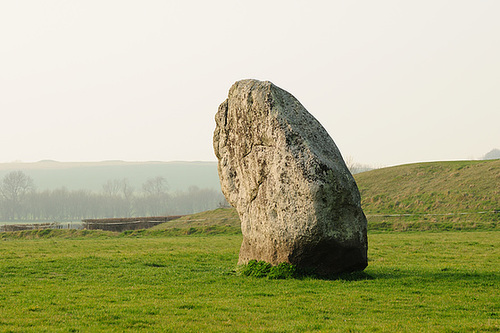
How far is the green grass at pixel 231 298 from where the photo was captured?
10.7m

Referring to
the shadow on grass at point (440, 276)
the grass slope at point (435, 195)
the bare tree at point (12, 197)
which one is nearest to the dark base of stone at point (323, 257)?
the shadow on grass at point (440, 276)

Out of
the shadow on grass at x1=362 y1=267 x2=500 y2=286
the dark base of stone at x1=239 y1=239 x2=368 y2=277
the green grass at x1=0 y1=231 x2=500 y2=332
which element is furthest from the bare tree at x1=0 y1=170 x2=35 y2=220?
the shadow on grass at x1=362 y1=267 x2=500 y2=286

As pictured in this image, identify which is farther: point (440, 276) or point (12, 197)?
point (12, 197)

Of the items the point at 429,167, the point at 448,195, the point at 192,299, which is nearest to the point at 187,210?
the point at 429,167

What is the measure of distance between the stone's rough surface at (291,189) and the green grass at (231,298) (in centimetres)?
95

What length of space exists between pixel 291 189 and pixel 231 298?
13.3 feet

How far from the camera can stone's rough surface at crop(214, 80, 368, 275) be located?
16062 millimetres

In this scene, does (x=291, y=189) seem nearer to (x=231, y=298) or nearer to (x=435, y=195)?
(x=231, y=298)

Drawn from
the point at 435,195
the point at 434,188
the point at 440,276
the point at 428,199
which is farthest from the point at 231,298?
the point at 434,188

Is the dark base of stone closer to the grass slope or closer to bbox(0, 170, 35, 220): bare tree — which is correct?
the grass slope

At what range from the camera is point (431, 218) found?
47.4 metres

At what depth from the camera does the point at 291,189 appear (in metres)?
16.4

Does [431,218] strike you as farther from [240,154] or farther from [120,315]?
[120,315]

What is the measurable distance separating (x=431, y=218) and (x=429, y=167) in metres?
19.4
